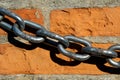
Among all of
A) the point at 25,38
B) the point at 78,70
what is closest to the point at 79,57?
the point at 78,70

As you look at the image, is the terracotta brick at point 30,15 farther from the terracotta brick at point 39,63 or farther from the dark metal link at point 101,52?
the dark metal link at point 101,52

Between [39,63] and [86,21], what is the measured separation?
19 centimetres

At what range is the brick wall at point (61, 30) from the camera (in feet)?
4.98

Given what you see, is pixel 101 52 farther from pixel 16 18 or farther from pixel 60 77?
pixel 16 18

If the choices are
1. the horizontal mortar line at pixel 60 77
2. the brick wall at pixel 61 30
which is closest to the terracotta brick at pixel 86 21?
the brick wall at pixel 61 30

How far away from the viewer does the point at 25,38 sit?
1486 mm

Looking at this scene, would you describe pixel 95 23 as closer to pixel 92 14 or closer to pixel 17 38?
pixel 92 14

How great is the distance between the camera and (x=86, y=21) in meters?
1.53

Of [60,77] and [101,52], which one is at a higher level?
[101,52]

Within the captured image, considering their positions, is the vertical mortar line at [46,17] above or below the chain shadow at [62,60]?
above

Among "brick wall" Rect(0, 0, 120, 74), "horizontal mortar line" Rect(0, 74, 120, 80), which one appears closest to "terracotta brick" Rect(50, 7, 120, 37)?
"brick wall" Rect(0, 0, 120, 74)

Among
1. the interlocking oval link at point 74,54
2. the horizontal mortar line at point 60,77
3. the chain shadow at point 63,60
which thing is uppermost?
the interlocking oval link at point 74,54

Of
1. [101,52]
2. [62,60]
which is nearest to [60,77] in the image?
[62,60]

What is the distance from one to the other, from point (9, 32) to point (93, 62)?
0.28m
